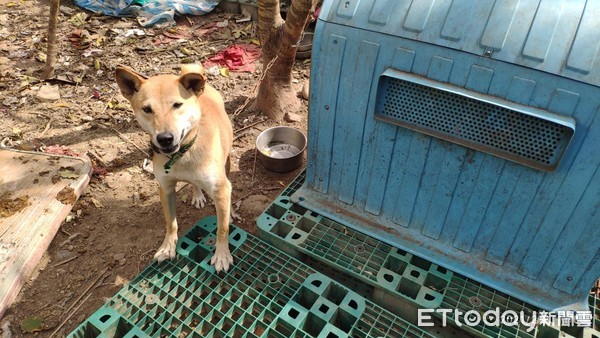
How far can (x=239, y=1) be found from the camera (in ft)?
23.7

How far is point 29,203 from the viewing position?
3623 millimetres

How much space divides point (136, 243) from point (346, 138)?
2075 millimetres

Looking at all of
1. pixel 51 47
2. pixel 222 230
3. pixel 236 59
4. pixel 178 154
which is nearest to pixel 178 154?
pixel 178 154

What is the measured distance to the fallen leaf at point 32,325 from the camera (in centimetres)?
292

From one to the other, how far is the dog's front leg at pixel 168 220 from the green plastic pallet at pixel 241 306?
0.07 metres

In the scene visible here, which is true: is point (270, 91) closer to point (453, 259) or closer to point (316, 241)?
point (316, 241)

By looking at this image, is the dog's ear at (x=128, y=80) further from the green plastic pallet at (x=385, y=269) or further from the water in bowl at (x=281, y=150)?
the water in bowl at (x=281, y=150)

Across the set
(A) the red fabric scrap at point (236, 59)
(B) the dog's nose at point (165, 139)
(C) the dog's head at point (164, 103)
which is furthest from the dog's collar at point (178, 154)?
(A) the red fabric scrap at point (236, 59)

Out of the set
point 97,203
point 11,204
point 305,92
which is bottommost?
point 97,203

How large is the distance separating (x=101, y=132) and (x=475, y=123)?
414 centimetres

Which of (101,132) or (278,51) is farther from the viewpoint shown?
(101,132)

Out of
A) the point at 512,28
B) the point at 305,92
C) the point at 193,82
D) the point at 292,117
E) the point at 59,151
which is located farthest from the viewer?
the point at 305,92

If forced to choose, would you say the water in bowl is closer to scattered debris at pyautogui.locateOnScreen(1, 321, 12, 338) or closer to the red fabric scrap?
the red fabric scrap

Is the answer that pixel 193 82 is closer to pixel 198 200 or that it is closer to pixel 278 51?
pixel 198 200
